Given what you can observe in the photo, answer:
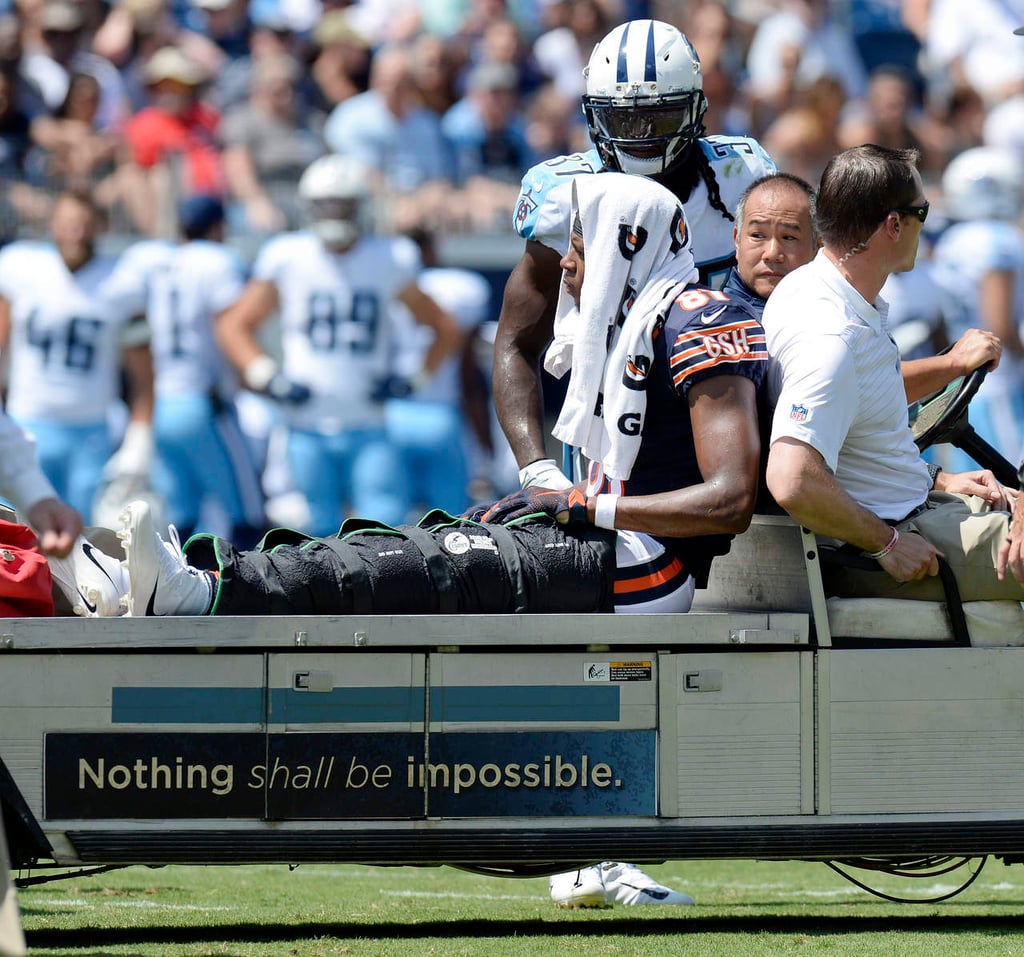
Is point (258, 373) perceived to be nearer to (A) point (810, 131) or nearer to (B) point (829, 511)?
(A) point (810, 131)

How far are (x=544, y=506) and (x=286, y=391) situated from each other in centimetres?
610

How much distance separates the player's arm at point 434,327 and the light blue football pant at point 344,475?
556mm

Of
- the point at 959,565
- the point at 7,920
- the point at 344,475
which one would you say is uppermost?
the point at 959,565

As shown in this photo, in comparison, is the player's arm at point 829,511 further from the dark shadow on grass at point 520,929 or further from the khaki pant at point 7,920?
the khaki pant at point 7,920

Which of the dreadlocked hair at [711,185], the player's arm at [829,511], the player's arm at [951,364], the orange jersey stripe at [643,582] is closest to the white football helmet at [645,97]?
the dreadlocked hair at [711,185]

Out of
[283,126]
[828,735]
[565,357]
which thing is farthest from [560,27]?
[828,735]

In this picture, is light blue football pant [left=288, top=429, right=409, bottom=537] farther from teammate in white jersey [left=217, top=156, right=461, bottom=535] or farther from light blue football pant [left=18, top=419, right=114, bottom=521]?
light blue football pant [left=18, top=419, right=114, bottom=521]

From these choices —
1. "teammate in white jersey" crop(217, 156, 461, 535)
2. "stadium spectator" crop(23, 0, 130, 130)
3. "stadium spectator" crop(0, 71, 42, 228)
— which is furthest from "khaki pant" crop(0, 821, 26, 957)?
"stadium spectator" crop(23, 0, 130, 130)

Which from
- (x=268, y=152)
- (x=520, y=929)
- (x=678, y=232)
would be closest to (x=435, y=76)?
(x=268, y=152)

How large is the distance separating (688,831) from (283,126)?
848cm

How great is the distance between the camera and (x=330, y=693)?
15.6 ft

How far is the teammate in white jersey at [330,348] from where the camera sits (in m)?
11.0

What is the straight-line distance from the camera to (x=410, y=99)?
1295 cm

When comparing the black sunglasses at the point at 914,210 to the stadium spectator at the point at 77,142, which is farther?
the stadium spectator at the point at 77,142
